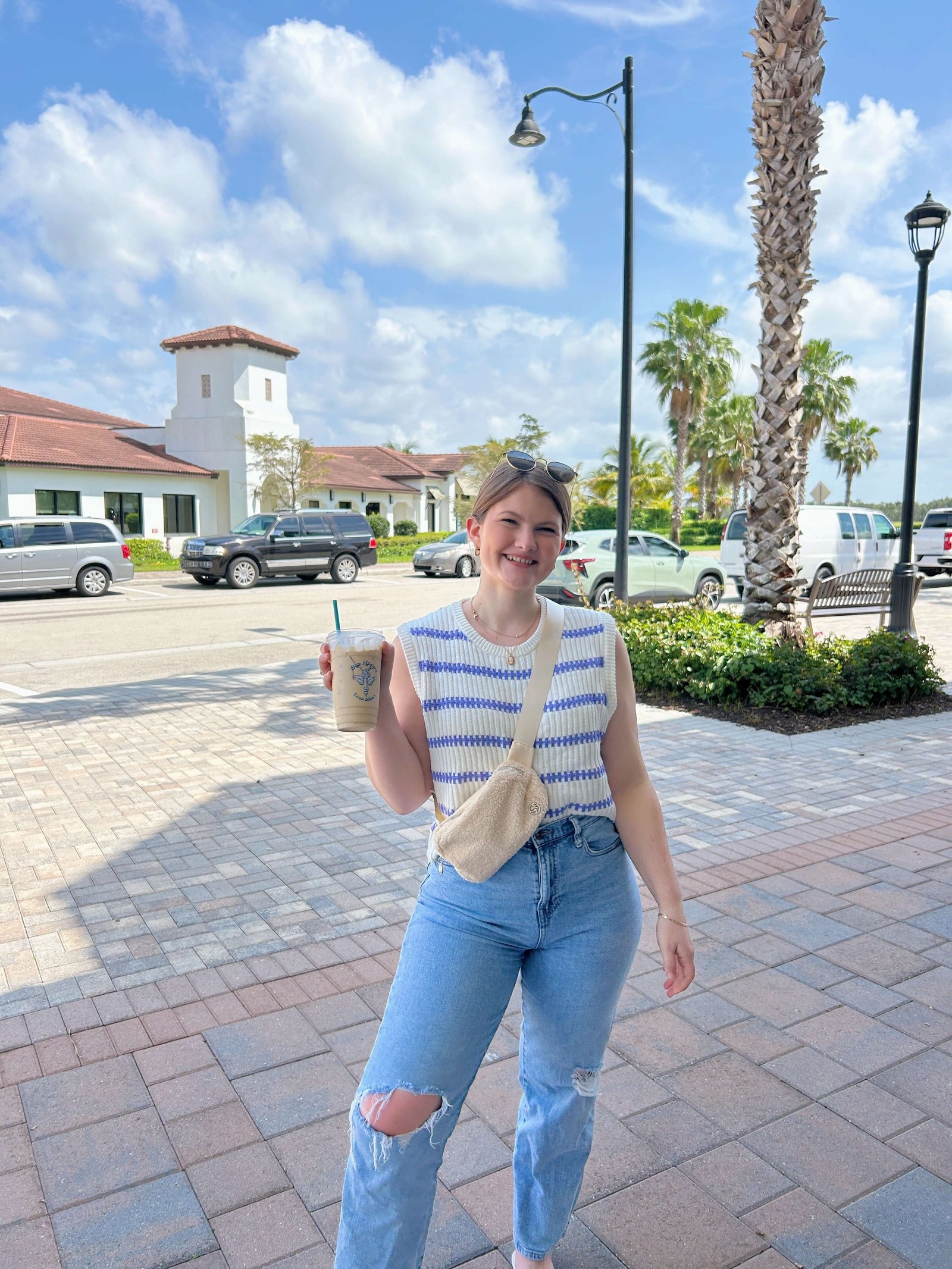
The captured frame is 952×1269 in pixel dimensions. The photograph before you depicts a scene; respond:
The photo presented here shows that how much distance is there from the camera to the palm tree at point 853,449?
66.2 metres

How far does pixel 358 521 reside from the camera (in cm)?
2494

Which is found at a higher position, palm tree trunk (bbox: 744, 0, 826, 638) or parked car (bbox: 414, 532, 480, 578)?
palm tree trunk (bbox: 744, 0, 826, 638)

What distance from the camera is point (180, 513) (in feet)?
117

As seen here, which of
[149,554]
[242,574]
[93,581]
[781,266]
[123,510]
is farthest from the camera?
[123,510]

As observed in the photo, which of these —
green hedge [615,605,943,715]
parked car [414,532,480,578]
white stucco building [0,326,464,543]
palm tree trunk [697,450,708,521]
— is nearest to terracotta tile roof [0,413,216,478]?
white stucco building [0,326,464,543]

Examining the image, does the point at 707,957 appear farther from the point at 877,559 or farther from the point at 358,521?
the point at 358,521

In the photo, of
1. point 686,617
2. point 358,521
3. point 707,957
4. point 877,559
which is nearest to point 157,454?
point 358,521

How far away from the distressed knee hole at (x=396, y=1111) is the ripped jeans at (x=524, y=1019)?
11 millimetres

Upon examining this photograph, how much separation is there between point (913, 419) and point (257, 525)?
16.3m

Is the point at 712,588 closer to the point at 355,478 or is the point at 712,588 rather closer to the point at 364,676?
the point at 364,676

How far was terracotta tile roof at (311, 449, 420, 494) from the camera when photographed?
144ft

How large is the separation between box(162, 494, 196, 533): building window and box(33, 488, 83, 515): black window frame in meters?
3.93

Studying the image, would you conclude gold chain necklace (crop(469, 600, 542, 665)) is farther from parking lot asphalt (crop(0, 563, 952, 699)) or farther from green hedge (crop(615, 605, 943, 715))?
parking lot asphalt (crop(0, 563, 952, 699))

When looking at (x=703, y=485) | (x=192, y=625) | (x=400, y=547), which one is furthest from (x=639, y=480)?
(x=192, y=625)
